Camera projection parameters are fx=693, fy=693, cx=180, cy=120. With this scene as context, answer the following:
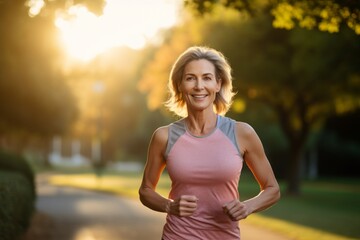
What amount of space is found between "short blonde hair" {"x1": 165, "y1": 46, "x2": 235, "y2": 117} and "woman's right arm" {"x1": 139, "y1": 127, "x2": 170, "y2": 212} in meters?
0.23

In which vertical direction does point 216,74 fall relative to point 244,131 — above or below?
above

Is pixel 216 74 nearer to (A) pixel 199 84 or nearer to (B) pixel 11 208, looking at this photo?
(A) pixel 199 84

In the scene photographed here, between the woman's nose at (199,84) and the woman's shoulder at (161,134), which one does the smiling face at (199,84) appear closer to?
the woman's nose at (199,84)

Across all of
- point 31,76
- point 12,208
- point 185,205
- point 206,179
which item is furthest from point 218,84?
point 31,76

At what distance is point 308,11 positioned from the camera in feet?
34.3

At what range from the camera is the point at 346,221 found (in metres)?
18.0

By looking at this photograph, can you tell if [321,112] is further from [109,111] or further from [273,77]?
[109,111]

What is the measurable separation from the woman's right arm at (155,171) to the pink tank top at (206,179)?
0.07 m

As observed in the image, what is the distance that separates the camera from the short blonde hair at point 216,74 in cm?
380

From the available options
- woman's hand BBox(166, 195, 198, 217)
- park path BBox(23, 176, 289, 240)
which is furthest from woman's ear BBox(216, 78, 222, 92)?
park path BBox(23, 176, 289, 240)

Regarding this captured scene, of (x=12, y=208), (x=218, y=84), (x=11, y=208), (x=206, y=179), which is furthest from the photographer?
(x=12, y=208)

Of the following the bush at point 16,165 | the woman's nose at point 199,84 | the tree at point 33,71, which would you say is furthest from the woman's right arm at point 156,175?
the bush at point 16,165

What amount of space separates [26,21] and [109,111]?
6986cm

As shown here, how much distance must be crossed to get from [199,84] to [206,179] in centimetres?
52
